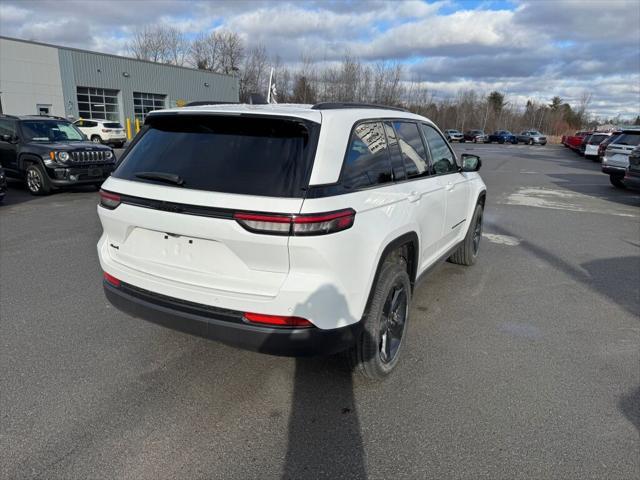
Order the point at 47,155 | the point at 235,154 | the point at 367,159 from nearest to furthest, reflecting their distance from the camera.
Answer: the point at 235,154 < the point at 367,159 < the point at 47,155

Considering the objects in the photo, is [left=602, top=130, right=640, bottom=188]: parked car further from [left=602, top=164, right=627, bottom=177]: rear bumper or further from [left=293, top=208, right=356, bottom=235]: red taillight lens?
[left=293, top=208, right=356, bottom=235]: red taillight lens

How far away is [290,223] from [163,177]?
3.15ft

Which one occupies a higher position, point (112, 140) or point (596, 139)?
point (596, 139)

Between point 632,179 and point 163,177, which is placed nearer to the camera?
point 163,177

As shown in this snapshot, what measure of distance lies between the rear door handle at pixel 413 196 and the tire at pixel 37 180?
989cm

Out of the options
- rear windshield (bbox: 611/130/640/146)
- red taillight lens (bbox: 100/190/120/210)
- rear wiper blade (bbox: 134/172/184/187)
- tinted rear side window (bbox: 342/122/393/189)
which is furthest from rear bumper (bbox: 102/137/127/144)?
tinted rear side window (bbox: 342/122/393/189)

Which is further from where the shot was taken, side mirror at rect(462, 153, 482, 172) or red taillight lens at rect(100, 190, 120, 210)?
side mirror at rect(462, 153, 482, 172)

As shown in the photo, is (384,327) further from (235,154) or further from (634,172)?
(634,172)

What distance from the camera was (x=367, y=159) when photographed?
3041 mm

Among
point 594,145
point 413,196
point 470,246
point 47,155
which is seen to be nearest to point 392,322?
point 413,196

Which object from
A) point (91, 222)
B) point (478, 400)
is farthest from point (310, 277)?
point (91, 222)

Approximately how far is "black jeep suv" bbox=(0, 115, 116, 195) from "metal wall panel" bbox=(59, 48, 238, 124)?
88.3ft

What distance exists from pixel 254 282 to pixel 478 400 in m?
1.73

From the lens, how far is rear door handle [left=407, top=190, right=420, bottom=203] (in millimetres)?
3401
